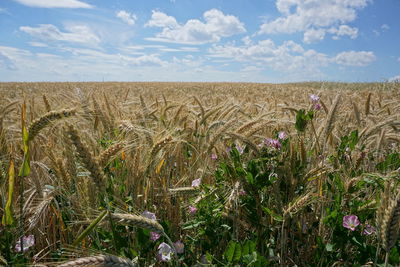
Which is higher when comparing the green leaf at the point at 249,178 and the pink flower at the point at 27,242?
the green leaf at the point at 249,178

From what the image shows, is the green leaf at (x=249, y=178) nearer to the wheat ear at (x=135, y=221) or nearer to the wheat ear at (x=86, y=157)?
the wheat ear at (x=135, y=221)

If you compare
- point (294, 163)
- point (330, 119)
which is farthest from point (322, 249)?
point (330, 119)

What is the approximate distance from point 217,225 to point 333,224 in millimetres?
553

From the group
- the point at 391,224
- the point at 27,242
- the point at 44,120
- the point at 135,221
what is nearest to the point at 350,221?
the point at 391,224

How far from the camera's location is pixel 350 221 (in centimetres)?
130

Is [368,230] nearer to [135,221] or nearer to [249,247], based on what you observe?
[249,247]

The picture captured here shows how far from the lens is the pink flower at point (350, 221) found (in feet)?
4.21

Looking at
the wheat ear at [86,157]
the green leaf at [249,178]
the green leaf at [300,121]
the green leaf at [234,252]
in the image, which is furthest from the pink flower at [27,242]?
the green leaf at [300,121]

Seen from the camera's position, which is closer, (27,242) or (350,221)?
(350,221)

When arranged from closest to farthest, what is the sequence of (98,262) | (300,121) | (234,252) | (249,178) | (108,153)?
(98,262)
(234,252)
(108,153)
(249,178)
(300,121)

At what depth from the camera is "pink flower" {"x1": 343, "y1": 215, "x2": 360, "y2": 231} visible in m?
1.28

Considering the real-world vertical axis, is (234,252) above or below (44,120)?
below

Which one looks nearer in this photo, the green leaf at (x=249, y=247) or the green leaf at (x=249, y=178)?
the green leaf at (x=249, y=247)

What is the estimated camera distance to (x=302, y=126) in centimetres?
157
